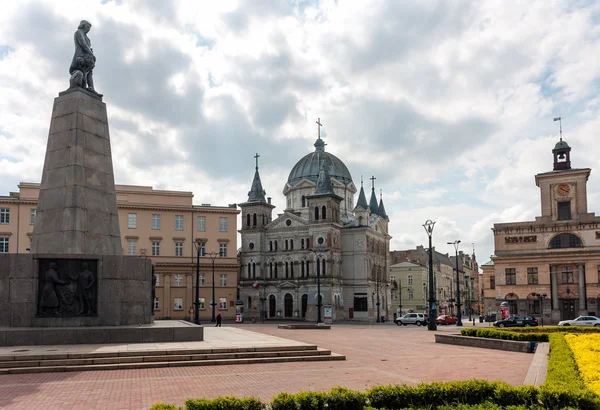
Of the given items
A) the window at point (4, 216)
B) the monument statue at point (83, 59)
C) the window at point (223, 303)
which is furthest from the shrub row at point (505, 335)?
the window at point (4, 216)

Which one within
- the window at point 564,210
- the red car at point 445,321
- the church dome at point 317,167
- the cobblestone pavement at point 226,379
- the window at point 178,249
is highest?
the church dome at point 317,167

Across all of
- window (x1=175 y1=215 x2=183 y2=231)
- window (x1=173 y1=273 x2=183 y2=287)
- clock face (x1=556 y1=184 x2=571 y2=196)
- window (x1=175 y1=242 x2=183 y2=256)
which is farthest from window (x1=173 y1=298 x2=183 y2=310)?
clock face (x1=556 y1=184 x2=571 y2=196)

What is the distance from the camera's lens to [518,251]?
6925 cm

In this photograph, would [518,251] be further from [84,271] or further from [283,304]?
[84,271]

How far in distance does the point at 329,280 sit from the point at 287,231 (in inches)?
409

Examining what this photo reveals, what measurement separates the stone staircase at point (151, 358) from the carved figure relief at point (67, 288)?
275 centimetres

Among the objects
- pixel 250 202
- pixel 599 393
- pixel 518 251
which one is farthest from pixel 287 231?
pixel 599 393

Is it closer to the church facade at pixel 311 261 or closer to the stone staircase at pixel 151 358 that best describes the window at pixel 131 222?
the church facade at pixel 311 261

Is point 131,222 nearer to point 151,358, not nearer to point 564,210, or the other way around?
point 564,210

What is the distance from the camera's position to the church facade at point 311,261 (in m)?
80.2

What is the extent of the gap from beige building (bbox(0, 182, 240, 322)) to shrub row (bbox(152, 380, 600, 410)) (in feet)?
182

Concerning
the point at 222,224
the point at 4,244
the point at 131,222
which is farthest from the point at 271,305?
the point at 4,244

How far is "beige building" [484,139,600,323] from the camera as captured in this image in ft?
215

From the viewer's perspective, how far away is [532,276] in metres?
67.9
